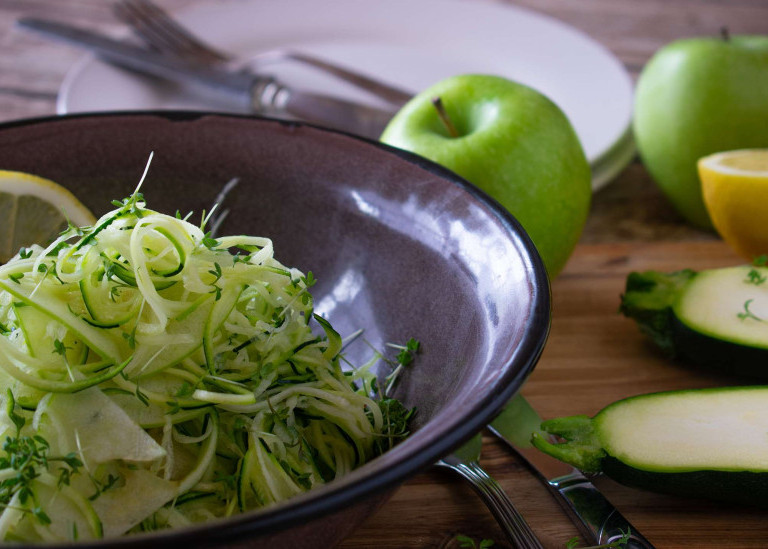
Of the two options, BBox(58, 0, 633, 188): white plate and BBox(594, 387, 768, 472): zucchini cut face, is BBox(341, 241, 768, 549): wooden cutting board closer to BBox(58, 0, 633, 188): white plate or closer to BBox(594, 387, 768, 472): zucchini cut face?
BBox(594, 387, 768, 472): zucchini cut face

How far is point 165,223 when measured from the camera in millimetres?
991

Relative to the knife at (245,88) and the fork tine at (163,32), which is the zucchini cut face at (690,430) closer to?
the knife at (245,88)

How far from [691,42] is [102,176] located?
1.34 metres

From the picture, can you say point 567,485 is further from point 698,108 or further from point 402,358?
point 698,108

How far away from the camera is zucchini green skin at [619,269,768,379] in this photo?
1.28 meters

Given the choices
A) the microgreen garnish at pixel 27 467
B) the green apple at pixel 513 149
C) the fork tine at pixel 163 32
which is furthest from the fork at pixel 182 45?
the microgreen garnish at pixel 27 467

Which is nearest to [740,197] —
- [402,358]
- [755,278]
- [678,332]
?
[755,278]

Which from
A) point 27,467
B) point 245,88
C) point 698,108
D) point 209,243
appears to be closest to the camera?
point 27,467

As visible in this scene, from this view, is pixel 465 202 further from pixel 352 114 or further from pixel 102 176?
pixel 352 114

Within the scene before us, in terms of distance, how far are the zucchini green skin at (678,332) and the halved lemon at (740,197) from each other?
22 centimetres

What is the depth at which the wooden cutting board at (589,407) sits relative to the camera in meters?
1.03

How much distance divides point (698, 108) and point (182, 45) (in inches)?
56.5

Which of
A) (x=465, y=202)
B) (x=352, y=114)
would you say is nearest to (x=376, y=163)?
(x=465, y=202)

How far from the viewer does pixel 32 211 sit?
119 cm
